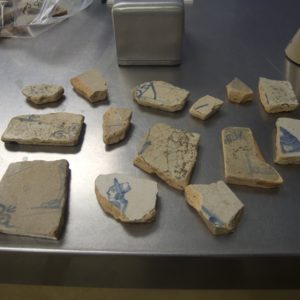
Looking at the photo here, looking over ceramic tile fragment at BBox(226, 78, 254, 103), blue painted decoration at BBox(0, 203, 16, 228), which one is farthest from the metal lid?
blue painted decoration at BBox(0, 203, 16, 228)

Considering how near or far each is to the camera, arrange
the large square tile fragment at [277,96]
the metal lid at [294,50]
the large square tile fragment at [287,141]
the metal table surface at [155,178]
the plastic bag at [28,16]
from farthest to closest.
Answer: the plastic bag at [28,16]
the metal lid at [294,50]
the large square tile fragment at [277,96]
the large square tile fragment at [287,141]
the metal table surface at [155,178]

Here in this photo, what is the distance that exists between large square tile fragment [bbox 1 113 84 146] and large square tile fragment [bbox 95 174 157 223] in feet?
0.41

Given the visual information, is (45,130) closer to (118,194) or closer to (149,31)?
(118,194)

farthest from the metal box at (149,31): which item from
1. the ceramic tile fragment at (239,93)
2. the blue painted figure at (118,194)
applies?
the blue painted figure at (118,194)

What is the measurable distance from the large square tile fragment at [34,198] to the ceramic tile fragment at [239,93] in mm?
370

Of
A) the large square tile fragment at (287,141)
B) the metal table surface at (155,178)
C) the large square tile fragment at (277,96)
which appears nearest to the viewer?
the metal table surface at (155,178)

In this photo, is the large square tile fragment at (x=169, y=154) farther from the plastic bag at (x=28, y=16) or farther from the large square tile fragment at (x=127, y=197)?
the plastic bag at (x=28, y=16)

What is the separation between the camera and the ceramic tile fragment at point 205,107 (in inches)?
29.0

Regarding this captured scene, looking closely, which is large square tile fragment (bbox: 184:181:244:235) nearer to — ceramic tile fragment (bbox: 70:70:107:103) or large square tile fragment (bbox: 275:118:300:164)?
large square tile fragment (bbox: 275:118:300:164)

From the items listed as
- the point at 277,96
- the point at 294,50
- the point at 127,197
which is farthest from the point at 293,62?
the point at 127,197

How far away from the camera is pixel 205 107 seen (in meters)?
0.74

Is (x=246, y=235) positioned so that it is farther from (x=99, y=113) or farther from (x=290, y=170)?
(x=99, y=113)

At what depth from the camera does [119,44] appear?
0.85m

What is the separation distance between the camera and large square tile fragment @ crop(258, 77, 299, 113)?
75 cm
